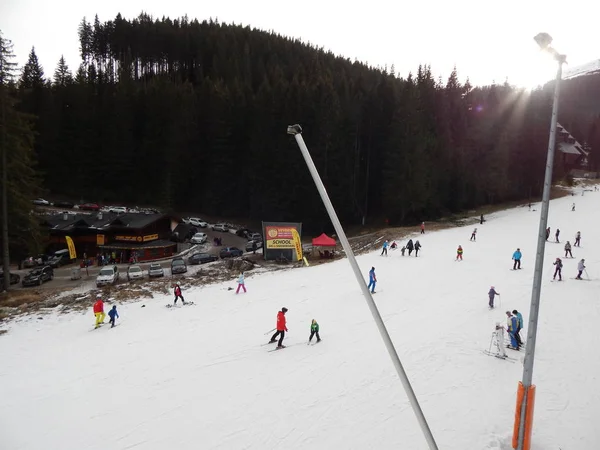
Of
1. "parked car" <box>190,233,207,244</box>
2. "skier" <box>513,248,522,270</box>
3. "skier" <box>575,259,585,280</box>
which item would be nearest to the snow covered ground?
"skier" <box>575,259,585,280</box>

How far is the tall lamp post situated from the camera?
6.71 meters

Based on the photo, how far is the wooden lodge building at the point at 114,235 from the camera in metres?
41.9

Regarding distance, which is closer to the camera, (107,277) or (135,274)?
(107,277)

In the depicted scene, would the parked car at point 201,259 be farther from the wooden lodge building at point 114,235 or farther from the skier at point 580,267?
the skier at point 580,267

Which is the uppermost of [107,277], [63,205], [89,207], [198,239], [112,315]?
[63,205]

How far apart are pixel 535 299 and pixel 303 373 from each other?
7.63 meters

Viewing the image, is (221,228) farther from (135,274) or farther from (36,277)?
(36,277)

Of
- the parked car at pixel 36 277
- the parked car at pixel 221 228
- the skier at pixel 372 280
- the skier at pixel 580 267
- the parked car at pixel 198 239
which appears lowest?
the parked car at pixel 36 277

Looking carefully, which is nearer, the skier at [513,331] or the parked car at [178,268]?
the skier at [513,331]

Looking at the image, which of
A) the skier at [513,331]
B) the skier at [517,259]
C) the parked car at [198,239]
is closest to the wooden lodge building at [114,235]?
the parked car at [198,239]

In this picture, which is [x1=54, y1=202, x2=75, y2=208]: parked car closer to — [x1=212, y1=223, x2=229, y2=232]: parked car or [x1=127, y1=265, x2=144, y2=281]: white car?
[x1=212, y1=223, x2=229, y2=232]: parked car

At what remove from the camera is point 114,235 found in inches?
1724

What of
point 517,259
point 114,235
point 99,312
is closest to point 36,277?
point 114,235

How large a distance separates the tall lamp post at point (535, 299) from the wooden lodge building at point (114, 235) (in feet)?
131
